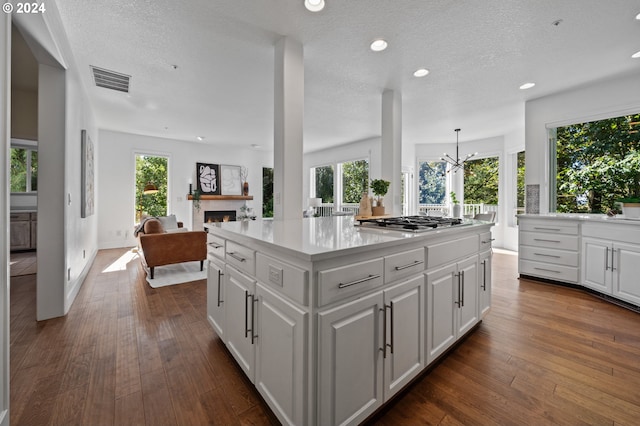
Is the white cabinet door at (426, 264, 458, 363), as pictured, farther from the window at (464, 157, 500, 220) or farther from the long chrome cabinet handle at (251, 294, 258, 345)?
the window at (464, 157, 500, 220)

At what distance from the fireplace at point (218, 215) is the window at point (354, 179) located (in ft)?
10.7

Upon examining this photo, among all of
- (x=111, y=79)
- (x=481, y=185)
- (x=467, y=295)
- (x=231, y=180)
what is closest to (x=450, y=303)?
(x=467, y=295)

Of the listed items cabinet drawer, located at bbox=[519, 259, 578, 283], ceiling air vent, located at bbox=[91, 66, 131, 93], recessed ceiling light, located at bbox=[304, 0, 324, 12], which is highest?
ceiling air vent, located at bbox=[91, 66, 131, 93]

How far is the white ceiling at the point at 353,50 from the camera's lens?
6.93ft

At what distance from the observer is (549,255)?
3.50 m

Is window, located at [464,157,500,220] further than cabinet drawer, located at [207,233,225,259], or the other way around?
window, located at [464,157,500,220]

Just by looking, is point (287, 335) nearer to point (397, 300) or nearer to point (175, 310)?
point (397, 300)

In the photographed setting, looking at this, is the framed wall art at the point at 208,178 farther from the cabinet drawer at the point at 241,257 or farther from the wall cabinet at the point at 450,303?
the wall cabinet at the point at 450,303

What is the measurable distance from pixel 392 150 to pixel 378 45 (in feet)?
4.30

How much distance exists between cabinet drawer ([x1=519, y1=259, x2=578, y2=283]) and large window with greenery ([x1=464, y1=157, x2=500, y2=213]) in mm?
3194

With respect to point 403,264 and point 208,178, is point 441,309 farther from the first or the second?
point 208,178

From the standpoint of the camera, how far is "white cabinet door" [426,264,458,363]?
1.59 m

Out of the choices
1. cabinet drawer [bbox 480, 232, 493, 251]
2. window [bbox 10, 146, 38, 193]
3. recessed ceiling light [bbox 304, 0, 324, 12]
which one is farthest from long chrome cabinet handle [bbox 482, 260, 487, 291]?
window [bbox 10, 146, 38, 193]

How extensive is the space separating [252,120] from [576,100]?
16.4ft
